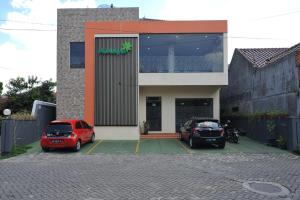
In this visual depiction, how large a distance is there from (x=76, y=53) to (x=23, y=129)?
9.20 meters

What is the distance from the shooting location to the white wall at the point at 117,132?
2208 centimetres

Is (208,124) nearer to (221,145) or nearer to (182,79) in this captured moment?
(221,145)

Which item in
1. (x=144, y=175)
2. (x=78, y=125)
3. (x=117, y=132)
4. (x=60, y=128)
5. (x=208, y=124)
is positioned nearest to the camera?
(x=144, y=175)

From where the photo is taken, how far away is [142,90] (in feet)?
80.2

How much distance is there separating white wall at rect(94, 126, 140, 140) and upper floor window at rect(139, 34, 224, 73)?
153 inches

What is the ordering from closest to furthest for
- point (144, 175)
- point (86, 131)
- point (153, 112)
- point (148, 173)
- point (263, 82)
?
1. point (144, 175)
2. point (148, 173)
3. point (86, 131)
4. point (263, 82)
5. point (153, 112)

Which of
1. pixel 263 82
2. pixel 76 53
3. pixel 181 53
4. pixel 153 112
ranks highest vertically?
pixel 76 53

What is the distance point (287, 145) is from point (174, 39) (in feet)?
31.7

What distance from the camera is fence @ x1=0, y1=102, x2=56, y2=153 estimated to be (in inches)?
677

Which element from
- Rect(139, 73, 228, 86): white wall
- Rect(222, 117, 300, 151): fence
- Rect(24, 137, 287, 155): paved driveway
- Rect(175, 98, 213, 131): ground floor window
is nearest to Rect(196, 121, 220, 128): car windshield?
Rect(24, 137, 287, 155): paved driveway

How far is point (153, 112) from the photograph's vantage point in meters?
24.6

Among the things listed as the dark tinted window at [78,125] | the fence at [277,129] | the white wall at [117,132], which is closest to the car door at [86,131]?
the dark tinted window at [78,125]

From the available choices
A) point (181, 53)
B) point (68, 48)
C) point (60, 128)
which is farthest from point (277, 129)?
point (68, 48)

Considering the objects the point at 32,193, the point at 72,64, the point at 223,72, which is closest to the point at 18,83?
the point at 72,64
